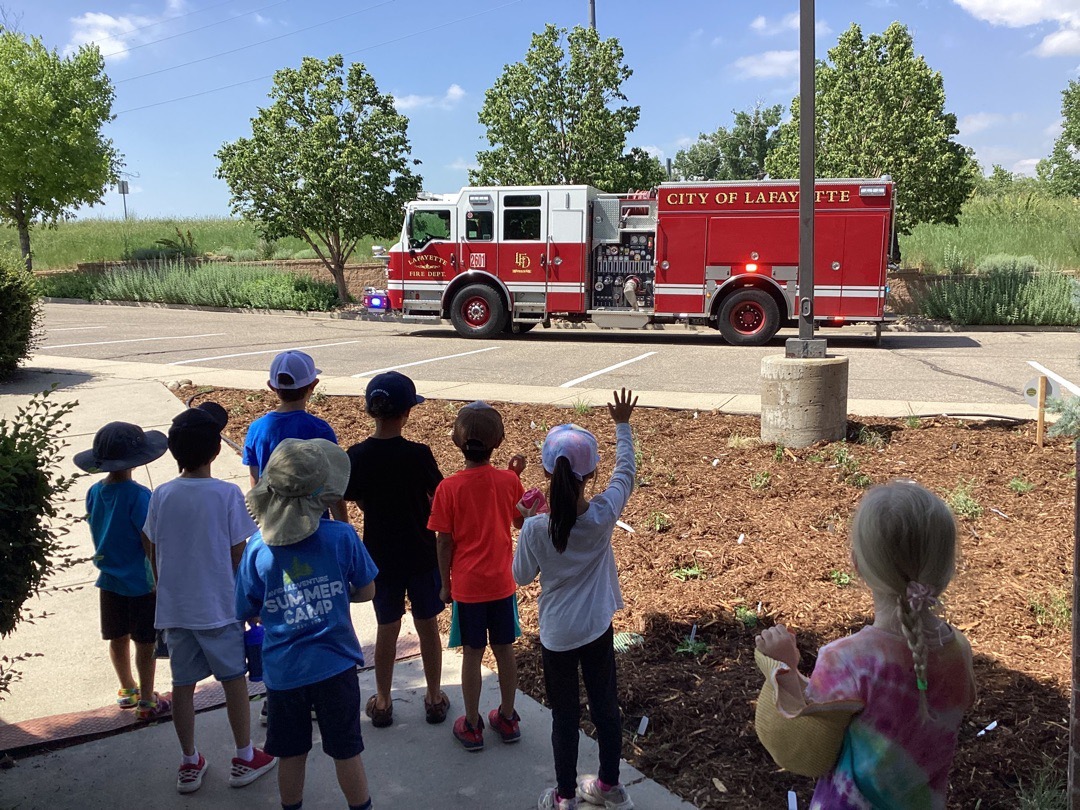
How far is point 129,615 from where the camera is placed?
342 cm

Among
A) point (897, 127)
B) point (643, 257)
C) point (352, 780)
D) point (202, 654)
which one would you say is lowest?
point (352, 780)

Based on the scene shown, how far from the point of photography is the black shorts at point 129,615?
340 centimetres

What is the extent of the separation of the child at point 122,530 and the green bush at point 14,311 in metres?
8.33

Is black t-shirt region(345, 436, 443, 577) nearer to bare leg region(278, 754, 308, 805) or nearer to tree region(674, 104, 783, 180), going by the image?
bare leg region(278, 754, 308, 805)

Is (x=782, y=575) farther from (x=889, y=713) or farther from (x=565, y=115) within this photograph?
(x=565, y=115)

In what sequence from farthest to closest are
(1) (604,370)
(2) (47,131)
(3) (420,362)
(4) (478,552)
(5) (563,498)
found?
(2) (47,131), (3) (420,362), (1) (604,370), (4) (478,552), (5) (563,498)

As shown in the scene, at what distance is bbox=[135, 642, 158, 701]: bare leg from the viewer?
11.4ft

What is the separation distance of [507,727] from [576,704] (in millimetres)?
587

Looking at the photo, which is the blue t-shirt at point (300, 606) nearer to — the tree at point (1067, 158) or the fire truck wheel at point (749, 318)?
the fire truck wheel at point (749, 318)

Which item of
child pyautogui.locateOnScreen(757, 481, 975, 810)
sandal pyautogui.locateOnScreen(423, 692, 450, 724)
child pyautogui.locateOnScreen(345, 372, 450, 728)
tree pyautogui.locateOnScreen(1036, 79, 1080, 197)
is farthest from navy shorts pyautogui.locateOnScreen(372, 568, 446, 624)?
tree pyautogui.locateOnScreen(1036, 79, 1080, 197)

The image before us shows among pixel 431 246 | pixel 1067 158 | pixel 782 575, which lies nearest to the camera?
pixel 782 575

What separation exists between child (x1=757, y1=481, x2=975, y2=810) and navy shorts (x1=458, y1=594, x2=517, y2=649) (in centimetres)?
155

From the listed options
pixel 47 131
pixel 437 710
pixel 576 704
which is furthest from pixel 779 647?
pixel 47 131

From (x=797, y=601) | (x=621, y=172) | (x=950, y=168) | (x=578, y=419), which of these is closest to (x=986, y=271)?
(x=950, y=168)
